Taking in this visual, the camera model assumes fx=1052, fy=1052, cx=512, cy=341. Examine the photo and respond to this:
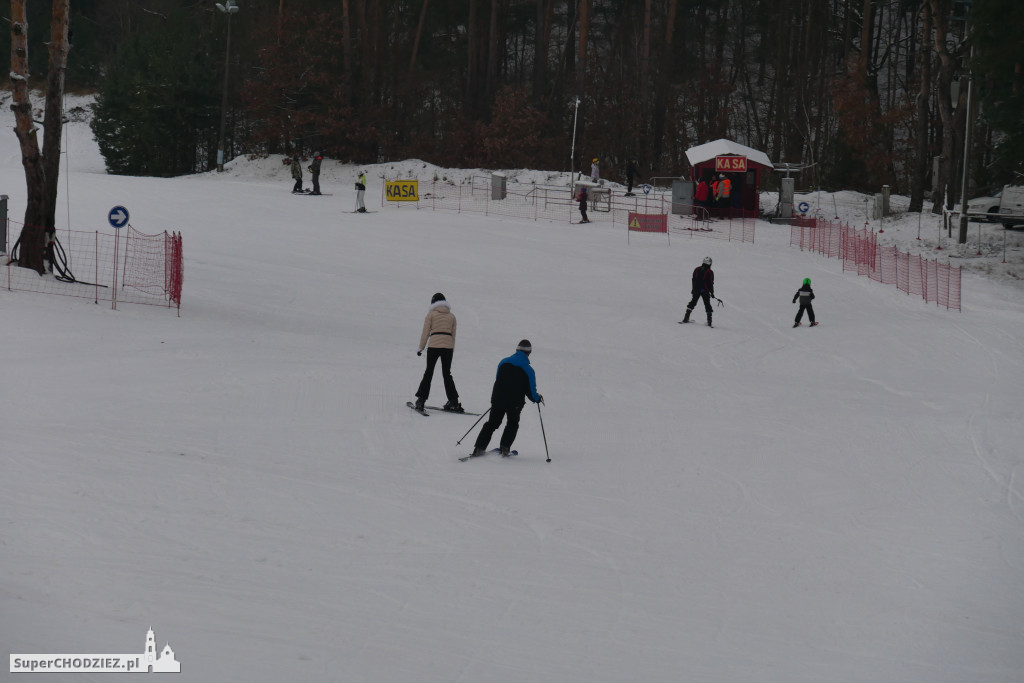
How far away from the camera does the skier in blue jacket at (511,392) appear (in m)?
11.7

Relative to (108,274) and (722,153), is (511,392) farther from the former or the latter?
(722,153)

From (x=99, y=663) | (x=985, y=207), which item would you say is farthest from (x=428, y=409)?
(x=985, y=207)

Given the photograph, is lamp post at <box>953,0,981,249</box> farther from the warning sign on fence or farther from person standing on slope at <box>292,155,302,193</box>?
person standing on slope at <box>292,155,302,193</box>

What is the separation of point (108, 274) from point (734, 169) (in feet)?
79.1

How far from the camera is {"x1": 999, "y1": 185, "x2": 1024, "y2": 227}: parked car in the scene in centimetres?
3481

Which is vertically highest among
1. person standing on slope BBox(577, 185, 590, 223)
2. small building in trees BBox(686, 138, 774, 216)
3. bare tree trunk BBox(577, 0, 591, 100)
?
bare tree trunk BBox(577, 0, 591, 100)

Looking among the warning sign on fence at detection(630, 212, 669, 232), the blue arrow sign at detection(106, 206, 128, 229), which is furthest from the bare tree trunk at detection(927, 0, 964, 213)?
the blue arrow sign at detection(106, 206, 128, 229)

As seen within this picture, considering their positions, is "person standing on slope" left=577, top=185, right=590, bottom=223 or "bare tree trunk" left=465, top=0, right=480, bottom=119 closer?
"person standing on slope" left=577, top=185, right=590, bottom=223

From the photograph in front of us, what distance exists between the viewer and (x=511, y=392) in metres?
11.7

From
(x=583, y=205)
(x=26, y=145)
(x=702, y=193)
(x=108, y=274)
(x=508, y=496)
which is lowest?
Result: (x=508, y=496)

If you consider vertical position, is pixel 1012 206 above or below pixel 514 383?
above

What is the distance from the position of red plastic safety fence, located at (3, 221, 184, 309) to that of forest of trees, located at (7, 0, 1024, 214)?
2584cm

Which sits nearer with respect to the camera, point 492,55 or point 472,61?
point 492,55

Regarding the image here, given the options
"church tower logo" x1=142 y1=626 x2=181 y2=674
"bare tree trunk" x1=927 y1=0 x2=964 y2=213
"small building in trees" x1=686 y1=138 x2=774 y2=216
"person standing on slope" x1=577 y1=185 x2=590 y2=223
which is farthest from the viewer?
"small building in trees" x1=686 y1=138 x2=774 y2=216
